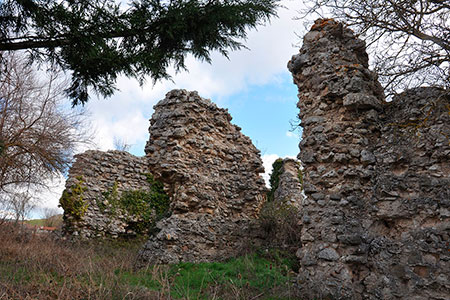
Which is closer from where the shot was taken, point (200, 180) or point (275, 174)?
point (200, 180)

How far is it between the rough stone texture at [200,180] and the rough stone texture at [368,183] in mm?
3656

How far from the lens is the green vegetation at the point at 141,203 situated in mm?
9609

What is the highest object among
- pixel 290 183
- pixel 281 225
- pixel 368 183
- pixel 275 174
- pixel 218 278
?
pixel 275 174

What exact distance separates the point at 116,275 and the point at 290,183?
10.8 metres

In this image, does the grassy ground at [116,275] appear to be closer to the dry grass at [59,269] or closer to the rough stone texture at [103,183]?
the dry grass at [59,269]

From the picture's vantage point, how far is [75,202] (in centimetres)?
907

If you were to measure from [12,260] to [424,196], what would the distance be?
7.23 metres

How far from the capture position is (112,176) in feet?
32.4

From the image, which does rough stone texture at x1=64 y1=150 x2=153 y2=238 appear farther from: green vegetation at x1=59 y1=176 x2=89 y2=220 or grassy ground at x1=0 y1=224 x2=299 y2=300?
grassy ground at x1=0 y1=224 x2=299 y2=300

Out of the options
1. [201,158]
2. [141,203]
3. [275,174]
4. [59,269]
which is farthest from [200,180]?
[275,174]

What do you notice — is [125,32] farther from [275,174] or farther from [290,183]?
[275,174]

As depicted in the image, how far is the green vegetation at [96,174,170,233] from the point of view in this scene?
9609mm

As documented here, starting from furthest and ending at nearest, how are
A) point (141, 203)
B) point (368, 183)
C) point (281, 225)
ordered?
point (141, 203)
point (281, 225)
point (368, 183)

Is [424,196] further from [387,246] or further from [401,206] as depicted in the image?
[387,246]
